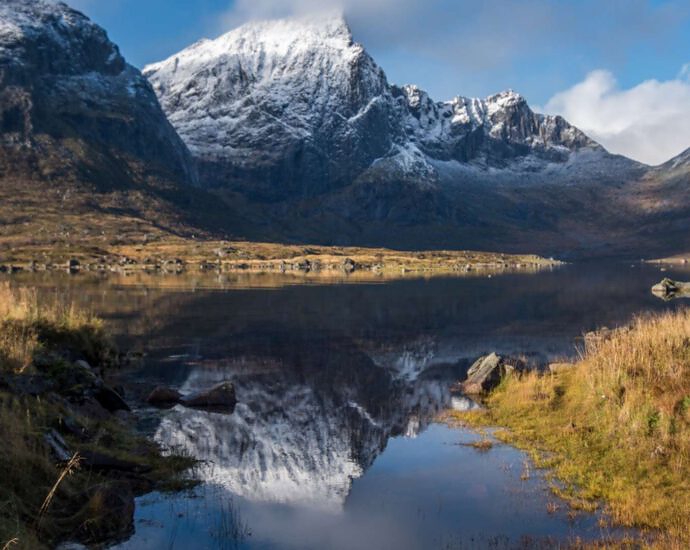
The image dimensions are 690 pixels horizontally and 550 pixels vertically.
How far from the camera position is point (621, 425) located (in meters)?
21.4

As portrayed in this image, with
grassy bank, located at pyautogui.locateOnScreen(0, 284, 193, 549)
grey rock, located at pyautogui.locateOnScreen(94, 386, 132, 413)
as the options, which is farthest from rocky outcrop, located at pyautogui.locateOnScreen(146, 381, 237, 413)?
grassy bank, located at pyautogui.locateOnScreen(0, 284, 193, 549)

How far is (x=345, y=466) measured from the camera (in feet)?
71.0

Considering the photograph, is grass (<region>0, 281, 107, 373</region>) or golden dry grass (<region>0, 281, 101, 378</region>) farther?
grass (<region>0, 281, 107, 373</region>)

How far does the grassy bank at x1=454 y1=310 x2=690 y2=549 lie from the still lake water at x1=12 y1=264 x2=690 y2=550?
1.22 metres

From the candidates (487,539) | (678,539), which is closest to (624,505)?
(678,539)

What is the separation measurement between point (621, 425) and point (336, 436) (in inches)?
390

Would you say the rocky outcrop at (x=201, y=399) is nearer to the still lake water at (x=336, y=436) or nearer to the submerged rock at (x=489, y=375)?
the still lake water at (x=336, y=436)

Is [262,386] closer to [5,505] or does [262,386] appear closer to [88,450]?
[88,450]

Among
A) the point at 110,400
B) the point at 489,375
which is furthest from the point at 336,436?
the point at 489,375

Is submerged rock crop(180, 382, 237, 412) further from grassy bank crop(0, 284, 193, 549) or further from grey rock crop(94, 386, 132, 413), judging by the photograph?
grassy bank crop(0, 284, 193, 549)

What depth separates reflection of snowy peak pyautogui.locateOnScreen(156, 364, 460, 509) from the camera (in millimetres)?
20125

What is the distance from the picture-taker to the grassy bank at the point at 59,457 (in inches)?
578

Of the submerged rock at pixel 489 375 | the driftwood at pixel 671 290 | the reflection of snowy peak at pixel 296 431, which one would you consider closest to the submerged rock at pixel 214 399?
the reflection of snowy peak at pixel 296 431

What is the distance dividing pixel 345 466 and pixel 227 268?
155176 mm
